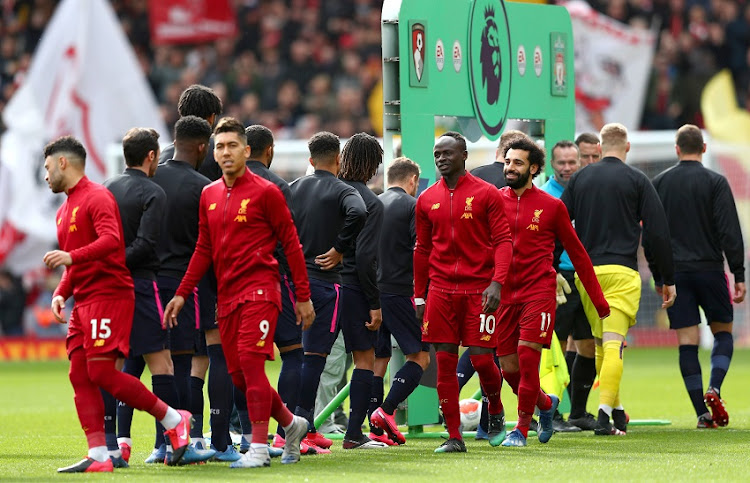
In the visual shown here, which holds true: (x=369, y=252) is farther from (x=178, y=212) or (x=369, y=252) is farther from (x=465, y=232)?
(x=178, y=212)

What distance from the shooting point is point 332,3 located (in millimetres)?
28297

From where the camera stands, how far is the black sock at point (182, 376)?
945 centimetres

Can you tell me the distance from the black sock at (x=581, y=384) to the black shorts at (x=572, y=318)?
0.23m

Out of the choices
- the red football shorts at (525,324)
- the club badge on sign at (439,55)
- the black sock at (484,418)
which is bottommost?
the black sock at (484,418)

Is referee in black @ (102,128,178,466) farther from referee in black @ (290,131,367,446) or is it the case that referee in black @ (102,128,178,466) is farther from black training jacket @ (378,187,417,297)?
black training jacket @ (378,187,417,297)

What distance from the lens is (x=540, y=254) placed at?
10.1 metres

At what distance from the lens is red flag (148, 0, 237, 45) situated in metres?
27.0

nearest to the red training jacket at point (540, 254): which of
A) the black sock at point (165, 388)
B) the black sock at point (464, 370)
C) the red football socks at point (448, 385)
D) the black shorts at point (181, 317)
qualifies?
the red football socks at point (448, 385)

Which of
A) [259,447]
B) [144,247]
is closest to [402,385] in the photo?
[259,447]

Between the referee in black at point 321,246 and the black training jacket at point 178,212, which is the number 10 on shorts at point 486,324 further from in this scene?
the black training jacket at point 178,212

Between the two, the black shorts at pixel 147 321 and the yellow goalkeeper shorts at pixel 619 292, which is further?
the yellow goalkeeper shorts at pixel 619 292

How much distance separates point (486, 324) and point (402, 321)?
123 centimetres

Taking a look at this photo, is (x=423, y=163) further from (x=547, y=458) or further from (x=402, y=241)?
(x=547, y=458)

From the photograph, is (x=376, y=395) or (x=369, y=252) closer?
(x=369, y=252)
